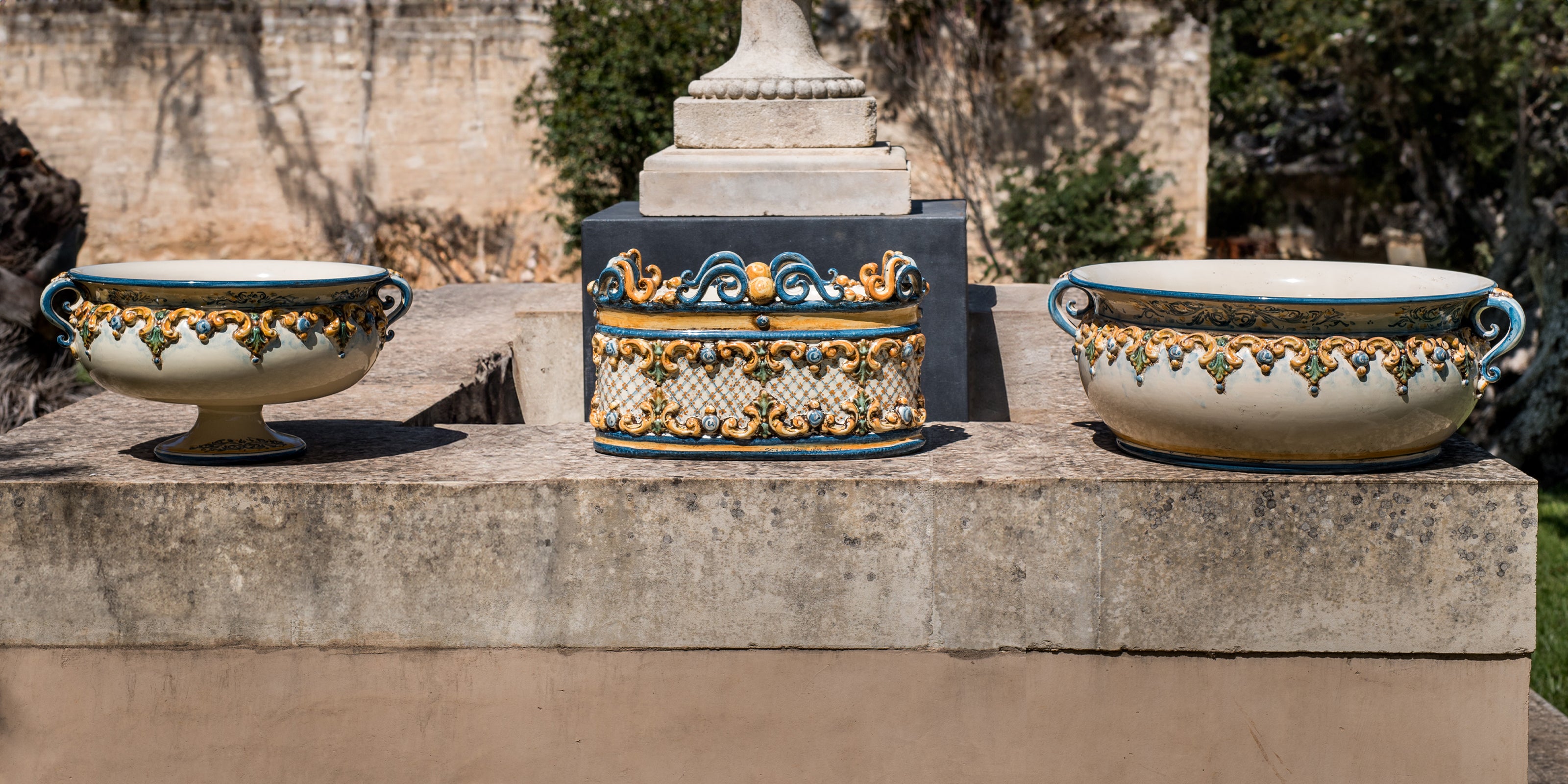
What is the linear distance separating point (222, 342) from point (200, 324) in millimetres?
43

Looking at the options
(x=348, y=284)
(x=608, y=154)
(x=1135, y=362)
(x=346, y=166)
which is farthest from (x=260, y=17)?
(x=1135, y=362)

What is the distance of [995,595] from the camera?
2.25 meters

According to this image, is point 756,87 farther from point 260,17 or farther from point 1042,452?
point 260,17

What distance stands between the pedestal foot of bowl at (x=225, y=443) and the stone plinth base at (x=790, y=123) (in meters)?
1.59

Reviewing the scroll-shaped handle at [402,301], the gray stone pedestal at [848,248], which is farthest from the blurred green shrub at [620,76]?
the scroll-shaped handle at [402,301]

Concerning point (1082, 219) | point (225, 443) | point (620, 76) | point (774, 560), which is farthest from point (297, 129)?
point (774, 560)

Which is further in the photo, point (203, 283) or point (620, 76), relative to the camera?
point (620, 76)

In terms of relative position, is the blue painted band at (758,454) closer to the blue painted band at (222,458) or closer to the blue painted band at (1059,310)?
the blue painted band at (1059,310)

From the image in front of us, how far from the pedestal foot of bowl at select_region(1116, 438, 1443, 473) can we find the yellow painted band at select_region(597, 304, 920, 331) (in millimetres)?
527

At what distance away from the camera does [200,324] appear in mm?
2322

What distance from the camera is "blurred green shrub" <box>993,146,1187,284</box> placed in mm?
8625

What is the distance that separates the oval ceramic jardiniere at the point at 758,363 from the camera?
240 cm

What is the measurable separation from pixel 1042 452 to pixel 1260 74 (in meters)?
8.55

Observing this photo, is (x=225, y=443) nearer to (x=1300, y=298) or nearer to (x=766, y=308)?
(x=766, y=308)
